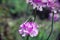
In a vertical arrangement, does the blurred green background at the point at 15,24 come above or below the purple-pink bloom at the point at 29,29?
below

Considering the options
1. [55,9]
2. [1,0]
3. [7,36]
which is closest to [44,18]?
[1,0]

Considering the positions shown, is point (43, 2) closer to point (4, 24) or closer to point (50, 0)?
point (50, 0)

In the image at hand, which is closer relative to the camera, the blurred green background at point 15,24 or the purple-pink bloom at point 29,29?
the purple-pink bloom at point 29,29

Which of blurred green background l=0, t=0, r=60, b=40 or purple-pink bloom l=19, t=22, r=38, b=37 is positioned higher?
purple-pink bloom l=19, t=22, r=38, b=37

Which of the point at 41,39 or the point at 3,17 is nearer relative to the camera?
the point at 41,39

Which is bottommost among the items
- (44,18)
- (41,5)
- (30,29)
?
(44,18)

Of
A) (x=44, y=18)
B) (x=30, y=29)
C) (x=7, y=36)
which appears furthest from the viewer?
(x=44, y=18)

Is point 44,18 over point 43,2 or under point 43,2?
under

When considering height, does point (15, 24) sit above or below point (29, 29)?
below

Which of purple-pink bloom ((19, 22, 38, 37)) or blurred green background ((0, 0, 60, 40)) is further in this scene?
blurred green background ((0, 0, 60, 40))

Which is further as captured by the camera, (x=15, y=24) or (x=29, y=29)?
(x=15, y=24)

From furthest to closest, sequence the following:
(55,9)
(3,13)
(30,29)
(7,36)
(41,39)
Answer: (3,13) → (7,36) → (41,39) → (55,9) → (30,29)
